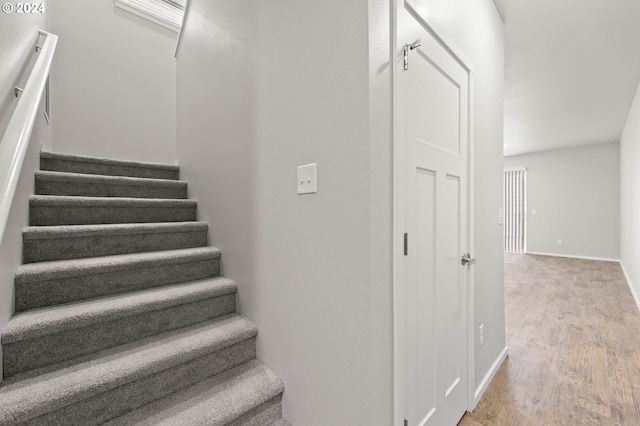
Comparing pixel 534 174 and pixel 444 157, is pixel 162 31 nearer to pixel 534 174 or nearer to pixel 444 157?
pixel 444 157

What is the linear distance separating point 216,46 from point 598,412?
11.6 ft

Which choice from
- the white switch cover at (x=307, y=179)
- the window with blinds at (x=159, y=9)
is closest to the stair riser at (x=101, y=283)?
the white switch cover at (x=307, y=179)

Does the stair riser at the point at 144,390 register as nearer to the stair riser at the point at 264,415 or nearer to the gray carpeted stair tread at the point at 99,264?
the stair riser at the point at 264,415

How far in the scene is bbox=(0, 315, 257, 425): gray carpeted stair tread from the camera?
0.95 metres

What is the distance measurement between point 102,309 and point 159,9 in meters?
3.86

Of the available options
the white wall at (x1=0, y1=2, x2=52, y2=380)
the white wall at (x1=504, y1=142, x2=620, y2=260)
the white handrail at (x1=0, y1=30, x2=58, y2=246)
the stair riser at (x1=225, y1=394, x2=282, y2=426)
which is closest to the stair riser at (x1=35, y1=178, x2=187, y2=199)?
the white wall at (x1=0, y1=2, x2=52, y2=380)

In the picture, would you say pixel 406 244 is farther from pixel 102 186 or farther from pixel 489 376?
pixel 102 186

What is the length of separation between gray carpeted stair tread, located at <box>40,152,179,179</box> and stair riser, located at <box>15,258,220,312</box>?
122cm

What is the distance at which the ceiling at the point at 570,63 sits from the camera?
2326 millimetres

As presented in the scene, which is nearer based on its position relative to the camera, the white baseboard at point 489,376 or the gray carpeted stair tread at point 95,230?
the gray carpeted stair tread at point 95,230

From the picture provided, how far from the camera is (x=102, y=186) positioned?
211cm

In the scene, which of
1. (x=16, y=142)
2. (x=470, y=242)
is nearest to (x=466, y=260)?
(x=470, y=242)

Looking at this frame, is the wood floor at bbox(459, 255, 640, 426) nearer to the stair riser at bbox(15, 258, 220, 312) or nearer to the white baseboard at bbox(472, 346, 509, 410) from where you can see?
the white baseboard at bbox(472, 346, 509, 410)

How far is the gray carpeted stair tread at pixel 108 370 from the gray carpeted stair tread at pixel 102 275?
0.35 m
